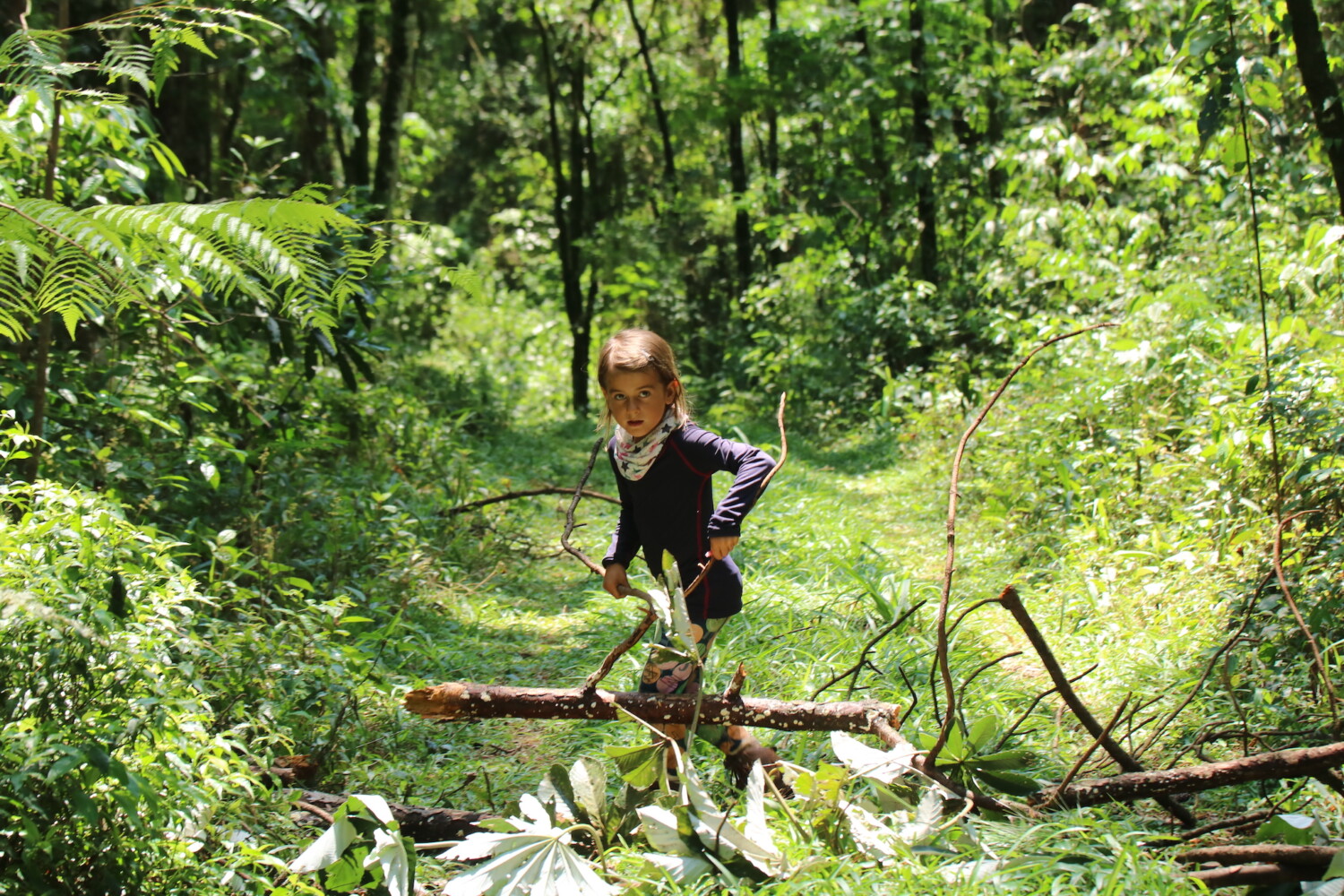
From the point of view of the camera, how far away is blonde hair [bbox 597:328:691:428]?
2.74 meters

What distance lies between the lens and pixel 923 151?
945cm

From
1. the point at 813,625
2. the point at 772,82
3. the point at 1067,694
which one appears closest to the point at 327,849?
the point at 1067,694

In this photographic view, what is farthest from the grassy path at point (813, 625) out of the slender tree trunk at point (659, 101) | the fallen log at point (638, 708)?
the slender tree trunk at point (659, 101)

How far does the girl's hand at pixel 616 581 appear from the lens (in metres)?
2.73

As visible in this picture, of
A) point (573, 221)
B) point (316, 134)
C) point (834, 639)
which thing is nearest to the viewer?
point (834, 639)

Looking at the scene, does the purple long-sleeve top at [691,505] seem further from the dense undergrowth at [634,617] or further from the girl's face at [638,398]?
the dense undergrowth at [634,617]

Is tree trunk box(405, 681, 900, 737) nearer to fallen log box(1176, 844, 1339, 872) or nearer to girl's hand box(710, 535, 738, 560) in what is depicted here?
girl's hand box(710, 535, 738, 560)

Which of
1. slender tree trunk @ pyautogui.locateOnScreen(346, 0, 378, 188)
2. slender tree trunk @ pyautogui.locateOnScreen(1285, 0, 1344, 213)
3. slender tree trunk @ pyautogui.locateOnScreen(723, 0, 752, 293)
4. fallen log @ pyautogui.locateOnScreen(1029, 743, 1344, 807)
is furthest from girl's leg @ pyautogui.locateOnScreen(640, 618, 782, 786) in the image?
slender tree trunk @ pyautogui.locateOnScreen(723, 0, 752, 293)

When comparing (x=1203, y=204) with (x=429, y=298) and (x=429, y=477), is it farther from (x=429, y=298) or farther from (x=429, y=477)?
(x=429, y=298)

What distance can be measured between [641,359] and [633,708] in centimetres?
94

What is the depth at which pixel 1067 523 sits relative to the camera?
192 inches

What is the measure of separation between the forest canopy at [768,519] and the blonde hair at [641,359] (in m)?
0.57

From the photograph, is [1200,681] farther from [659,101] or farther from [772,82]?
[659,101]

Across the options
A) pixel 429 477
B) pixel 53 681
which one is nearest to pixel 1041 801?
pixel 53 681
